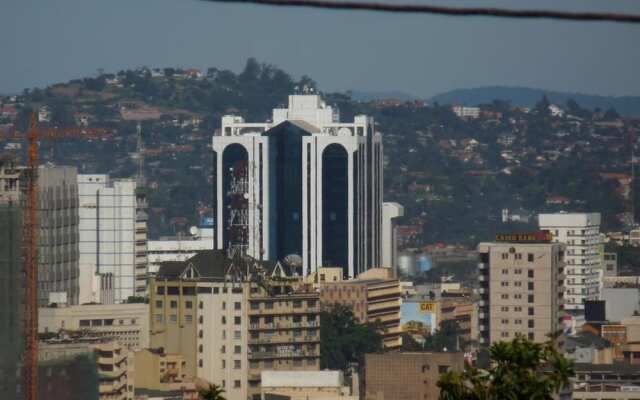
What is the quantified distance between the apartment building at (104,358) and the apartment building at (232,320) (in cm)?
301

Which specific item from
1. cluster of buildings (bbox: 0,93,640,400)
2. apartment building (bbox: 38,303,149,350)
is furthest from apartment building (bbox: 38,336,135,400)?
apartment building (bbox: 38,303,149,350)

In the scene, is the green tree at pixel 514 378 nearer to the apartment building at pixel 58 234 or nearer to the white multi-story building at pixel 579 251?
the apartment building at pixel 58 234

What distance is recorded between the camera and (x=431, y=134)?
177750mm

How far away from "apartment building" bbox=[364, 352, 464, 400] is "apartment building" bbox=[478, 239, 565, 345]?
460 inches

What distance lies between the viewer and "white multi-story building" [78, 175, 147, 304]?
86688 mm

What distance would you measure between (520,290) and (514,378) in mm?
45480

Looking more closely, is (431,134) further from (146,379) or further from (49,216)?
(146,379)

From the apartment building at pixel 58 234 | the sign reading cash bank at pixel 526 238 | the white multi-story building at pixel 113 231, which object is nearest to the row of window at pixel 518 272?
the sign reading cash bank at pixel 526 238


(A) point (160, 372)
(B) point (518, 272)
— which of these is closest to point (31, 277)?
(A) point (160, 372)

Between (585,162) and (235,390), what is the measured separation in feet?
338

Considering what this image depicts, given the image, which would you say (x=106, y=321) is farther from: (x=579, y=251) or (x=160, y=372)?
(x=579, y=251)

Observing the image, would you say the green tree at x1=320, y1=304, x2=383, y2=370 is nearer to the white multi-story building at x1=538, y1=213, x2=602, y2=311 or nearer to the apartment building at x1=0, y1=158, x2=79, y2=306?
the apartment building at x1=0, y1=158, x2=79, y2=306

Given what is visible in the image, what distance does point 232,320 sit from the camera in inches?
2319

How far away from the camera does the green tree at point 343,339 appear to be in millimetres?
67562
